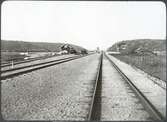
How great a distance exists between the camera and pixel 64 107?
7.12 metres

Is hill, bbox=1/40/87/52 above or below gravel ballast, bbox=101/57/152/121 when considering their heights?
above

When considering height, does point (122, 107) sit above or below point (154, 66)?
below

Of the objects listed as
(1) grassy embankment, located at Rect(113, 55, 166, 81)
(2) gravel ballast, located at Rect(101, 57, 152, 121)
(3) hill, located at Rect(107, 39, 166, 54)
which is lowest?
(2) gravel ballast, located at Rect(101, 57, 152, 121)

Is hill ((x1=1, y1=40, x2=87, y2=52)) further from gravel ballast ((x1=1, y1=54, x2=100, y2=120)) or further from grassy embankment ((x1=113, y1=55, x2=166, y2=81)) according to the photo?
gravel ballast ((x1=1, y1=54, x2=100, y2=120))

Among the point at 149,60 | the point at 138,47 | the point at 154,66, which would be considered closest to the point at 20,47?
the point at 138,47

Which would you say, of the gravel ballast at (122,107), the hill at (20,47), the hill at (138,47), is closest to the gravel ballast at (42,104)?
the gravel ballast at (122,107)

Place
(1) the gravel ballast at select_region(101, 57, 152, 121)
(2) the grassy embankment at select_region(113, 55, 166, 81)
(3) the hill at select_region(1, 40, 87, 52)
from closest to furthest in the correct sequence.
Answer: (1) the gravel ballast at select_region(101, 57, 152, 121), (2) the grassy embankment at select_region(113, 55, 166, 81), (3) the hill at select_region(1, 40, 87, 52)

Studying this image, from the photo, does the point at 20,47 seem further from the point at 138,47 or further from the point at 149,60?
the point at 149,60

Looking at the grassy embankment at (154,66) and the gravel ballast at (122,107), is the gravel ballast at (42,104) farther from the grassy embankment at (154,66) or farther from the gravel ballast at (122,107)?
the grassy embankment at (154,66)

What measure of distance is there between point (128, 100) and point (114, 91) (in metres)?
1.73

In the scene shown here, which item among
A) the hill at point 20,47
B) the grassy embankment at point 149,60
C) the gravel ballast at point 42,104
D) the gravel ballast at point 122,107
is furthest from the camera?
the hill at point 20,47

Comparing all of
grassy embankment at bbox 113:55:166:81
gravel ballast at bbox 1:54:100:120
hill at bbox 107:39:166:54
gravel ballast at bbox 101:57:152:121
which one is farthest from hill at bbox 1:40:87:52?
gravel ballast at bbox 101:57:152:121

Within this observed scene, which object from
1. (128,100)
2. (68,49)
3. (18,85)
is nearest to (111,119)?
(128,100)

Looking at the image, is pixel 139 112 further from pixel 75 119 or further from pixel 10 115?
pixel 10 115
